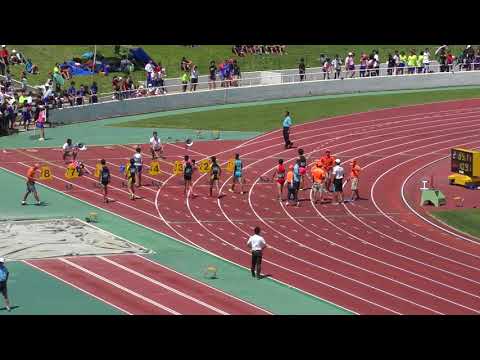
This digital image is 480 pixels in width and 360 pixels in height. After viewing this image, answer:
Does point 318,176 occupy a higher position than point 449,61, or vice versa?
point 449,61

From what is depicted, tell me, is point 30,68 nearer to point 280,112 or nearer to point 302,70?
point 280,112

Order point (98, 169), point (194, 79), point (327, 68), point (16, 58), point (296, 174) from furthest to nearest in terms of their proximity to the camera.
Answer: point (327, 68) → point (16, 58) → point (194, 79) → point (98, 169) → point (296, 174)

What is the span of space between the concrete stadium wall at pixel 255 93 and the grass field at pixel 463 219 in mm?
19209

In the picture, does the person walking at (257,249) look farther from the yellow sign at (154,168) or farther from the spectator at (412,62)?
the spectator at (412,62)

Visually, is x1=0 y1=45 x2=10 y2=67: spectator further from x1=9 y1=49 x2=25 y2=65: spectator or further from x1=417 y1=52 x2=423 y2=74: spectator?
x1=417 y1=52 x2=423 y2=74: spectator

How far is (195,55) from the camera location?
214 ft

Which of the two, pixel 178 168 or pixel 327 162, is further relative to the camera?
pixel 178 168

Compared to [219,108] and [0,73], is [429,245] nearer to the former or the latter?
[219,108]

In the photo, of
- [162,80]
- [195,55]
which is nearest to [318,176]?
[162,80]

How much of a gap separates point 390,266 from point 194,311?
6.41m

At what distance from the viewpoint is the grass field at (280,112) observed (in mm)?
52500

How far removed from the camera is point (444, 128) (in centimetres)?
5266

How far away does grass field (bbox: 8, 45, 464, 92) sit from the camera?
61.0 metres

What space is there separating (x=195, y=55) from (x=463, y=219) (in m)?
29.1
